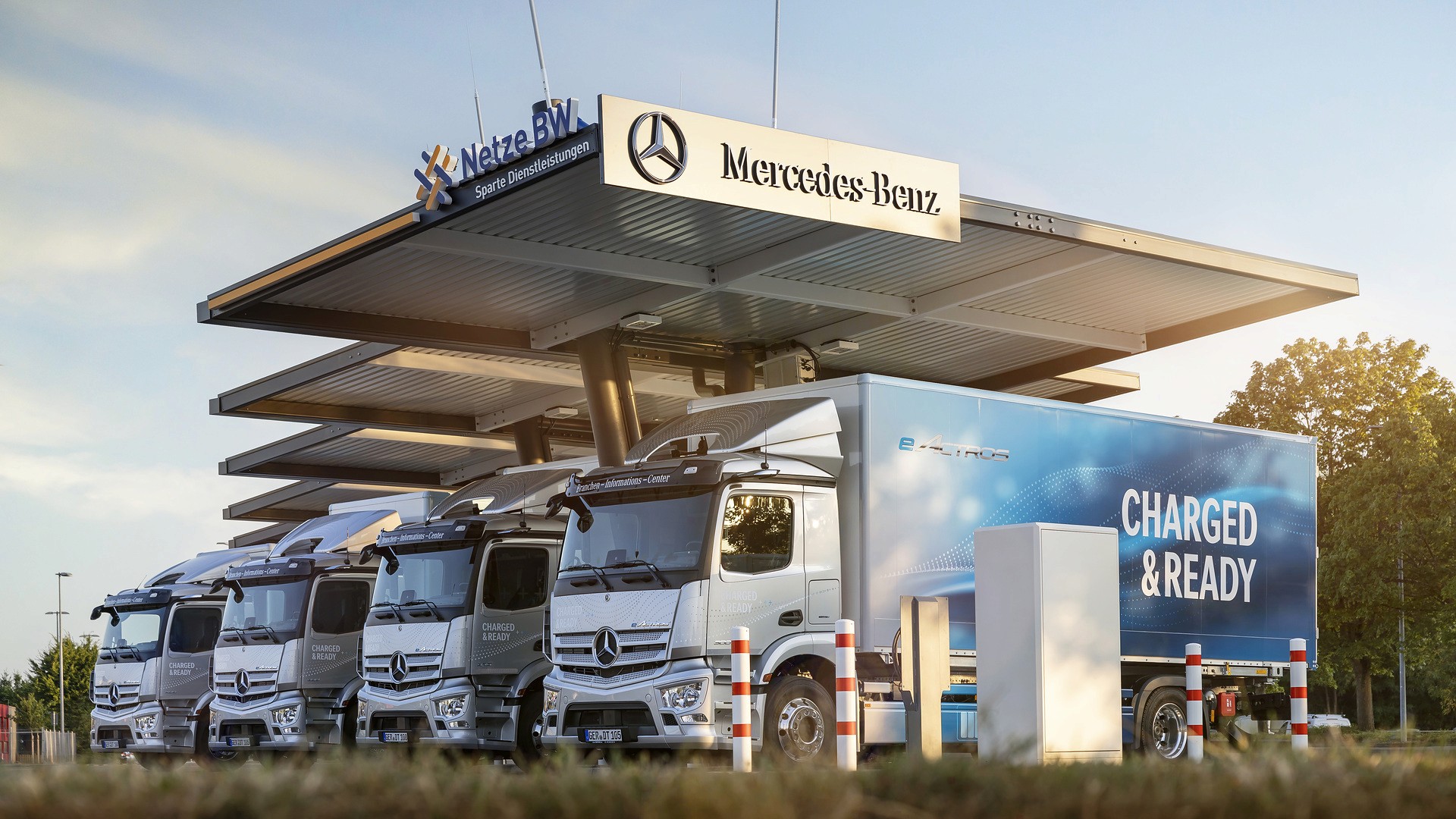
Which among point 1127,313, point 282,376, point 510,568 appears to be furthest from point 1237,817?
point 282,376

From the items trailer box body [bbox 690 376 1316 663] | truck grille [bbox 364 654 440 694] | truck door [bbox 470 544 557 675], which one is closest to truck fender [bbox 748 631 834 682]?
trailer box body [bbox 690 376 1316 663]

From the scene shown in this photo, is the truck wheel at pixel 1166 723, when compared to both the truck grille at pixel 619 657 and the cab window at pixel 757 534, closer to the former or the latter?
the cab window at pixel 757 534

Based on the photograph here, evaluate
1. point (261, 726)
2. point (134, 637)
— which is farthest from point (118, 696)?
point (261, 726)

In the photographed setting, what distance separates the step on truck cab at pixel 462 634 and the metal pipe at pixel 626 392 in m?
4.94

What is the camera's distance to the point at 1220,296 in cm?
2075

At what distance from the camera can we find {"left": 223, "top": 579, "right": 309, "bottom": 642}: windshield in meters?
18.2

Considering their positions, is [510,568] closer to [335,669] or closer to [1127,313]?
[335,669]

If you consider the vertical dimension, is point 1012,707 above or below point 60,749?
above

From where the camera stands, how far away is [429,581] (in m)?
15.6

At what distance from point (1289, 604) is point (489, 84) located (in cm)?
1146

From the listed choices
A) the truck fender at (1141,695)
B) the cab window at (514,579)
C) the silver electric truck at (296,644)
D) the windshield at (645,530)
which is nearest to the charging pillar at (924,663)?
the windshield at (645,530)

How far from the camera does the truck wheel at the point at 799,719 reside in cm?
1184

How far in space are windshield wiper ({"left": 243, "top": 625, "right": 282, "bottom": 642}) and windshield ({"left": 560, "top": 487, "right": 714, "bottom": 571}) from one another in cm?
664

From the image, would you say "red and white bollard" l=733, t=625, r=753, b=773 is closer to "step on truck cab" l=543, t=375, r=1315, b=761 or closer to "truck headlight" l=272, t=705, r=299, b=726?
"step on truck cab" l=543, t=375, r=1315, b=761
